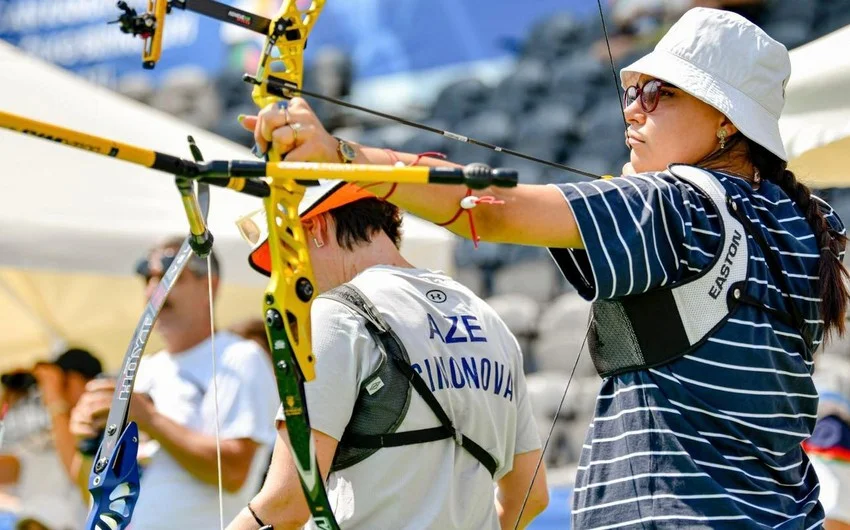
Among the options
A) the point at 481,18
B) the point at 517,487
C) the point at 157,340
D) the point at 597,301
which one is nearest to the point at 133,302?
the point at 157,340

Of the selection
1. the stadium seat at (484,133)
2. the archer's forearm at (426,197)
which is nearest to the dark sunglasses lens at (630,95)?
the archer's forearm at (426,197)

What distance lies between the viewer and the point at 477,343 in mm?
1910

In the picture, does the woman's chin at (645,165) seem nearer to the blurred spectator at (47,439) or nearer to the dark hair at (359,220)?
the dark hair at (359,220)

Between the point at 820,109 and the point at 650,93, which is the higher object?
the point at 820,109

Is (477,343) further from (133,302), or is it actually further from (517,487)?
(133,302)

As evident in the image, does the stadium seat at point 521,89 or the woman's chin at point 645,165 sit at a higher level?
the stadium seat at point 521,89

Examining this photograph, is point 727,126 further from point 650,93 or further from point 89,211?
point 89,211

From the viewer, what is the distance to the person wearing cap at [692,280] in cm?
142

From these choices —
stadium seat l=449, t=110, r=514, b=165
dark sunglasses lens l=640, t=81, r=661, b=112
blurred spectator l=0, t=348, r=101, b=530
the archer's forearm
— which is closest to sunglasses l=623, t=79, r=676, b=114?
dark sunglasses lens l=640, t=81, r=661, b=112

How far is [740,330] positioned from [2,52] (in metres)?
3.68

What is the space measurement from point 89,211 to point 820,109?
2.34 metres

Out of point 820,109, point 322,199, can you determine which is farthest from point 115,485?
point 820,109

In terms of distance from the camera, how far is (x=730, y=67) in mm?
1598

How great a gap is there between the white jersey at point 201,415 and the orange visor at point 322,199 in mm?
1022
